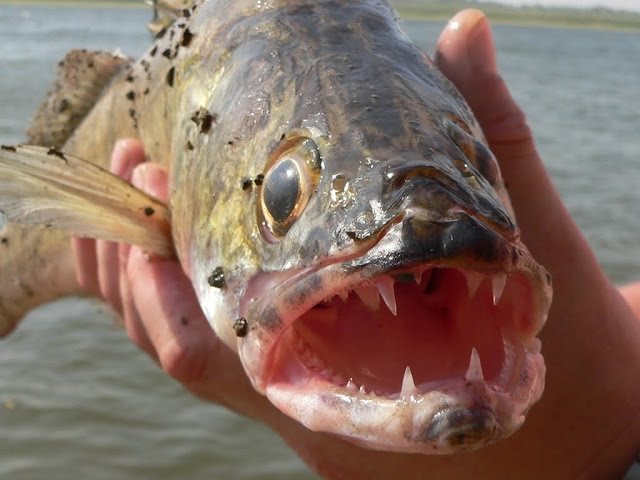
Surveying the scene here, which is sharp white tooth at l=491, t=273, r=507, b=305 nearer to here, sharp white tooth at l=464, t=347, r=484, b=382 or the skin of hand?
sharp white tooth at l=464, t=347, r=484, b=382

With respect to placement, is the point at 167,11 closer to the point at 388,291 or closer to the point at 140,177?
the point at 140,177

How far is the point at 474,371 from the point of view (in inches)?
59.4

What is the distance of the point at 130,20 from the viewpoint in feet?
127

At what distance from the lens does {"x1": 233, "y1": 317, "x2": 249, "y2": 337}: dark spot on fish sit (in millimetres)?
1870

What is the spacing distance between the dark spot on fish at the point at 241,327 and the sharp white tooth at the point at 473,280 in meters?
0.52

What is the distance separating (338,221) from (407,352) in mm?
317

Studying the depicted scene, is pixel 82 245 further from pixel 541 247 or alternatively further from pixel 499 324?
pixel 499 324

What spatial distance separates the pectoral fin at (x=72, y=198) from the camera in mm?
2537

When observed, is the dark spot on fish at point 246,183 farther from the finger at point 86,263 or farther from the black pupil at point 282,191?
the finger at point 86,263

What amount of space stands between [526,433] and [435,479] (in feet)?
1.06

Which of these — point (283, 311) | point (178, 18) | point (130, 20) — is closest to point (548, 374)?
point (283, 311)

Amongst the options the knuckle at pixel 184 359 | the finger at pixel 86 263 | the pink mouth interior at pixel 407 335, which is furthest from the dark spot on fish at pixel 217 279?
the finger at pixel 86 263

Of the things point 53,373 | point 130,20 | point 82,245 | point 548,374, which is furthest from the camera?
point 130,20

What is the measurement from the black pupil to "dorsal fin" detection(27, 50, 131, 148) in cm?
217
